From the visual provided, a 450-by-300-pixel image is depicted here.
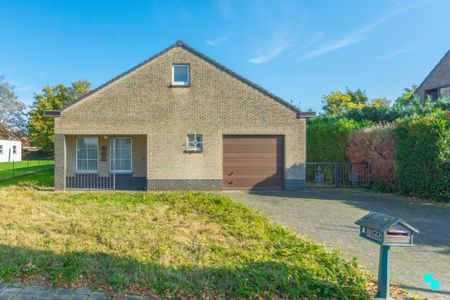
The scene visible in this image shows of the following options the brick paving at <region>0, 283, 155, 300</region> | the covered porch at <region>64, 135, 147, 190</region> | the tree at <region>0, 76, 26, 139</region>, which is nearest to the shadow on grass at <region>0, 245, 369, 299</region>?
the brick paving at <region>0, 283, 155, 300</region>

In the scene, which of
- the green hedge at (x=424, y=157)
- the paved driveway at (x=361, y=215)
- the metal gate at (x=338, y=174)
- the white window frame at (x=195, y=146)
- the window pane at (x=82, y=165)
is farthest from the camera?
the metal gate at (x=338, y=174)

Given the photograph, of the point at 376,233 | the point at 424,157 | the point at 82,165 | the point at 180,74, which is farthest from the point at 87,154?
the point at 424,157

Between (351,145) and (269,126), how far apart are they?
484 cm

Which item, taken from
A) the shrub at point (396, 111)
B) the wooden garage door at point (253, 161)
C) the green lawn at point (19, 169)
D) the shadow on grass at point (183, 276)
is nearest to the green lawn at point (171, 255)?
the shadow on grass at point (183, 276)

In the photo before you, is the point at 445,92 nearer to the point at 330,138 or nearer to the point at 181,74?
the point at 330,138

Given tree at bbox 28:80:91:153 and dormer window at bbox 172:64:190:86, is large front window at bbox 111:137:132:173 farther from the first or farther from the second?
tree at bbox 28:80:91:153

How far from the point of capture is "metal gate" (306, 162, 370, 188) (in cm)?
1328

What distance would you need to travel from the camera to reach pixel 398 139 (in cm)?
1140

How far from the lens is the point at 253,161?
490 inches

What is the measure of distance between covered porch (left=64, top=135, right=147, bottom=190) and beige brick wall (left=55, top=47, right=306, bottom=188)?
1240 mm

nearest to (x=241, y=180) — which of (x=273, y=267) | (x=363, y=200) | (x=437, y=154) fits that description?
(x=363, y=200)

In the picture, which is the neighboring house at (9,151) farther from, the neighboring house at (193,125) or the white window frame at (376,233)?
the white window frame at (376,233)

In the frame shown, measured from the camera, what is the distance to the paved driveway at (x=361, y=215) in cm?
437

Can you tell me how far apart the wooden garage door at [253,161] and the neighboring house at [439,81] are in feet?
49.6
